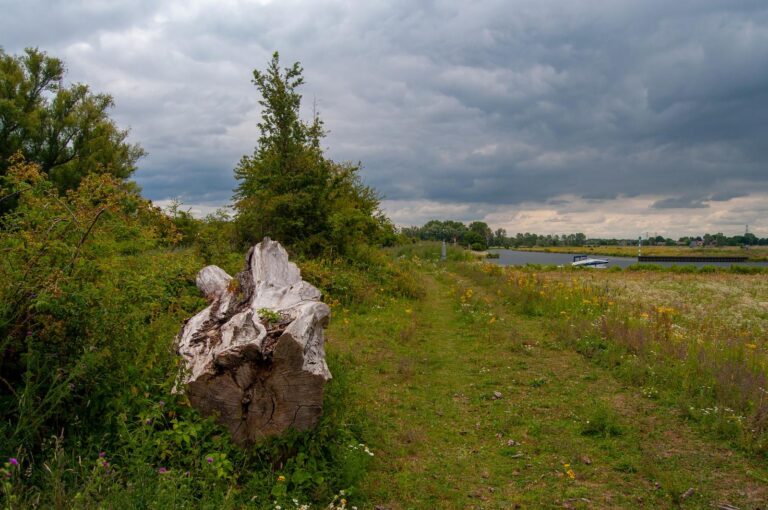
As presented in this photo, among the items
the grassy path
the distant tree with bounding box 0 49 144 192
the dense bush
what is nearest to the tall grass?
the grassy path

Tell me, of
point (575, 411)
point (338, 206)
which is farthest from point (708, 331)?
point (338, 206)

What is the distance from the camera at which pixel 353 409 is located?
5887 millimetres

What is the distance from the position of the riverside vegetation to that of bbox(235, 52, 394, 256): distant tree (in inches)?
271

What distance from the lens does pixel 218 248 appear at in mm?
14312

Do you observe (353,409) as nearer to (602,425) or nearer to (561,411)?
(561,411)

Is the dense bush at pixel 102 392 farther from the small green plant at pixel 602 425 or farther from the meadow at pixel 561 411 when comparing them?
the small green plant at pixel 602 425

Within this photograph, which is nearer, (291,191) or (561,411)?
(561,411)

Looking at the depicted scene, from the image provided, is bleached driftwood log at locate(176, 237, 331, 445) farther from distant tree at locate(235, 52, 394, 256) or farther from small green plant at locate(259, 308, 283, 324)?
distant tree at locate(235, 52, 394, 256)

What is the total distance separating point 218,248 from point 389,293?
5715 mm

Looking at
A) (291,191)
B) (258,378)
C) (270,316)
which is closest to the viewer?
(258,378)

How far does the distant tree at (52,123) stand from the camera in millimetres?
25781

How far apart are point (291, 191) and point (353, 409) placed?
42.9ft

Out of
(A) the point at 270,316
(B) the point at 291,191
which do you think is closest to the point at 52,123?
(B) the point at 291,191

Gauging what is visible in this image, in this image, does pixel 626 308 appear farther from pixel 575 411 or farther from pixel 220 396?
pixel 220 396
